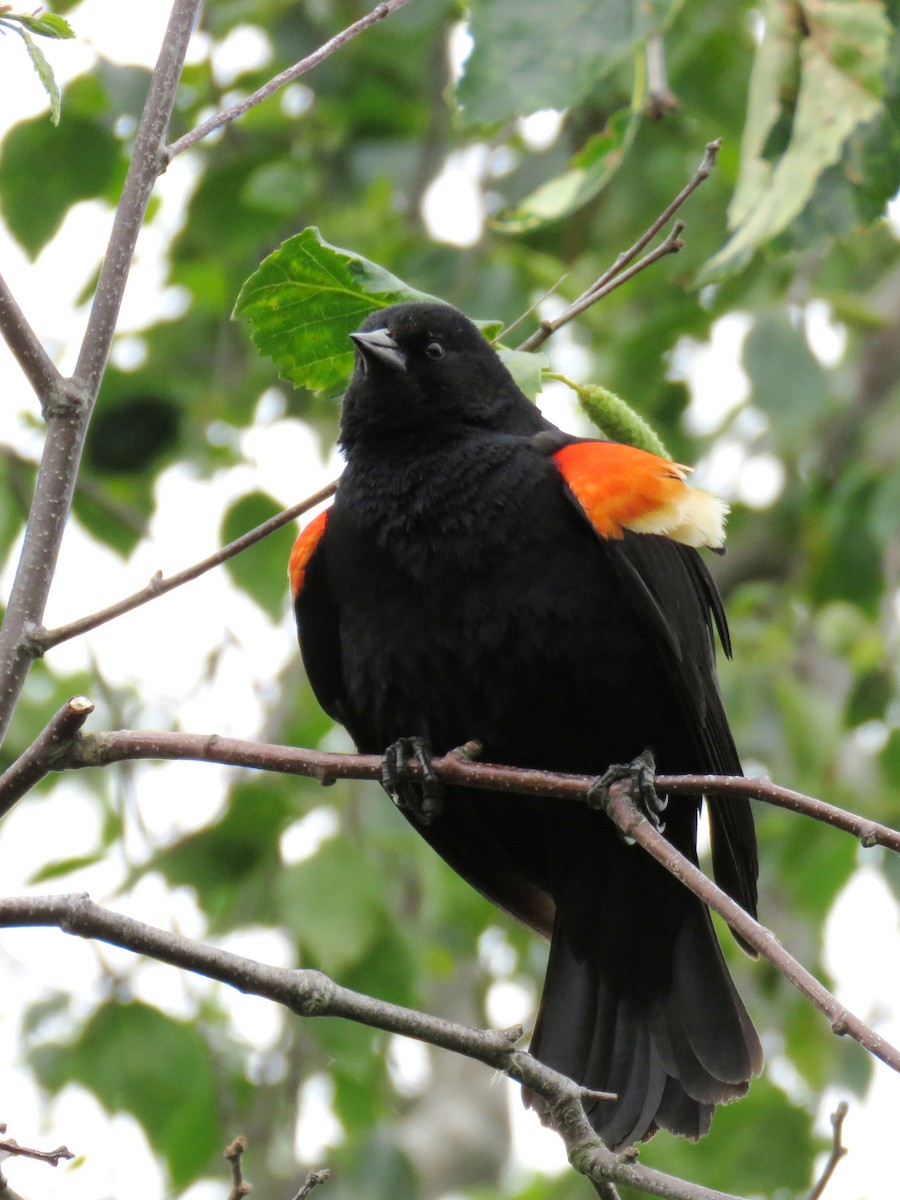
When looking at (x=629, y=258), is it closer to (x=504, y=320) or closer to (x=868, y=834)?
(x=868, y=834)

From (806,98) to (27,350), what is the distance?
1.54m

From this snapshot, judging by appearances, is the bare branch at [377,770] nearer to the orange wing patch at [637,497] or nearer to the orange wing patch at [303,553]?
the orange wing patch at [637,497]

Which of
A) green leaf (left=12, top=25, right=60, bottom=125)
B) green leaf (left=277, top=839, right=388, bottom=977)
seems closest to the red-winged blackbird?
green leaf (left=277, top=839, right=388, bottom=977)

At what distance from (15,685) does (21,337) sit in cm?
43

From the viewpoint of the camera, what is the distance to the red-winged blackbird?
271 cm

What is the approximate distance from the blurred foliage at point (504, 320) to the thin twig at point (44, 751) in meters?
0.85

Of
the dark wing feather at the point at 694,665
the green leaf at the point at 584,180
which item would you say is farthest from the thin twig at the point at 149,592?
the green leaf at the point at 584,180

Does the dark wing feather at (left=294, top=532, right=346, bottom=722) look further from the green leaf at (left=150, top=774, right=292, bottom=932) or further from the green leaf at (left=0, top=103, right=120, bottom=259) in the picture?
the green leaf at (left=0, top=103, right=120, bottom=259)

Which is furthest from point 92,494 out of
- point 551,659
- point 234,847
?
point 551,659

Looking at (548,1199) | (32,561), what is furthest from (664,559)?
(548,1199)

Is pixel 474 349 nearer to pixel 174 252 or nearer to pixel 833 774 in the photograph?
pixel 174 252

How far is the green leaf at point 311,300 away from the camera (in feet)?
7.43

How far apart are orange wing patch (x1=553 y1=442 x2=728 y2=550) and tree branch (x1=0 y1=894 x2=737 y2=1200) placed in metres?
1.14

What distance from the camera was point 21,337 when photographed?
1.78m
